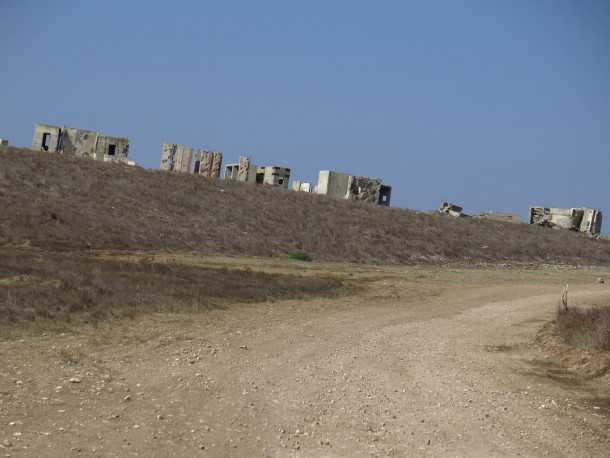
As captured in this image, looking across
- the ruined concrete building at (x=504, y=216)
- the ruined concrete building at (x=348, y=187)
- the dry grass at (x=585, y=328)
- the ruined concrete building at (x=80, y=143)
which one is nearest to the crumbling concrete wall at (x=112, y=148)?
the ruined concrete building at (x=80, y=143)

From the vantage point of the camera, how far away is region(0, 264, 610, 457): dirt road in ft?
25.5

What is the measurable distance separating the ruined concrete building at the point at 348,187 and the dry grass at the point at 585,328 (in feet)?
161

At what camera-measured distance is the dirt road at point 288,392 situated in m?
7.78

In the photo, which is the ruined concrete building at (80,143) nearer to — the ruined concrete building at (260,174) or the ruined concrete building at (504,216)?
the ruined concrete building at (260,174)

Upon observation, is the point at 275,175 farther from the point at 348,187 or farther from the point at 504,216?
the point at 504,216

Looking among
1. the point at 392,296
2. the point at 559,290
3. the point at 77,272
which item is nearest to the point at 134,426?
the point at 77,272

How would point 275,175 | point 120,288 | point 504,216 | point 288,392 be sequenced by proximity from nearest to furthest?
point 288,392 → point 120,288 → point 275,175 → point 504,216

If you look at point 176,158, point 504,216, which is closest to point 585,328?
point 176,158

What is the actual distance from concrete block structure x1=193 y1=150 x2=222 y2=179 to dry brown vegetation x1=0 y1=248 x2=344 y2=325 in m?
36.3

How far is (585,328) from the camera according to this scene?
13961 mm

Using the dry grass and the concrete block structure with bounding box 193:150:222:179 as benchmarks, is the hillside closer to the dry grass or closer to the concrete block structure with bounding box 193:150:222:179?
the concrete block structure with bounding box 193:150:222:179

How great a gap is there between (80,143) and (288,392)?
5168 cm

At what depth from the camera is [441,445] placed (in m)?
7.99

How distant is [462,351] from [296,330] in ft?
11.3
